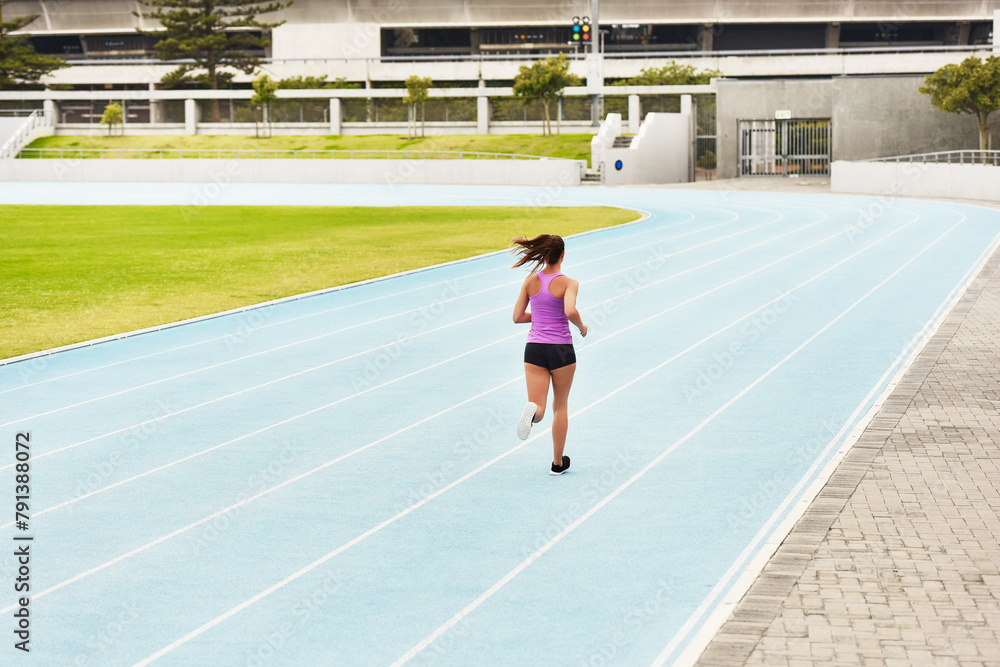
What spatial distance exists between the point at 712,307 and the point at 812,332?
245 cm

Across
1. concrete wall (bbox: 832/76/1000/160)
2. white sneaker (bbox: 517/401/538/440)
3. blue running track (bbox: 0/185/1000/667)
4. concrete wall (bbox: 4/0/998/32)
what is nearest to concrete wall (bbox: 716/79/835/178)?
concrete wall (bbox: 832/76/1000/160)

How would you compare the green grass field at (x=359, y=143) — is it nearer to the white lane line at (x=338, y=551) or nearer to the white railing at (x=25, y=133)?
the white railing at (x=25, y=133)

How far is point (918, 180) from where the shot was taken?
4150 centimetres

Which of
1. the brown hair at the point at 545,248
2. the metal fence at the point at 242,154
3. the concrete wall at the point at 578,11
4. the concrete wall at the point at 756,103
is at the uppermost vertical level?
the concrete wall at the point at 578,11

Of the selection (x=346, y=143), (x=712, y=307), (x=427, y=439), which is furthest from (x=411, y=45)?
(x=427, y=439)

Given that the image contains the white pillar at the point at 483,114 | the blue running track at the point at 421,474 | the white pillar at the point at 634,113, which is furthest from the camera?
the white pillar at the point at 483,114

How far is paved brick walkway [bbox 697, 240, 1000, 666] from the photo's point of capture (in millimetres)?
5395

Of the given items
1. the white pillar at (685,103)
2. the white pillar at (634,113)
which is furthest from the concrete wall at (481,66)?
the white pillar at (685,103)

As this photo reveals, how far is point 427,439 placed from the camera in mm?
9680

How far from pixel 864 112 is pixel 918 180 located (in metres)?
9.77

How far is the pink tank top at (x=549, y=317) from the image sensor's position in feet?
27.1

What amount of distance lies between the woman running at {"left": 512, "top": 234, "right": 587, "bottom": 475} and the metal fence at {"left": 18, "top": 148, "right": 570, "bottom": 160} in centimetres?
4980

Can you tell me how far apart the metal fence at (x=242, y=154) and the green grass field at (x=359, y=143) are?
1332 mm

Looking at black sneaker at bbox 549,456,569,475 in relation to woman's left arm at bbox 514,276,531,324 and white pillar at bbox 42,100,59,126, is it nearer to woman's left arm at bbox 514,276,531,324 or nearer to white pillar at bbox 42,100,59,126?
woman's left arm at bbox 514,276,531,324
